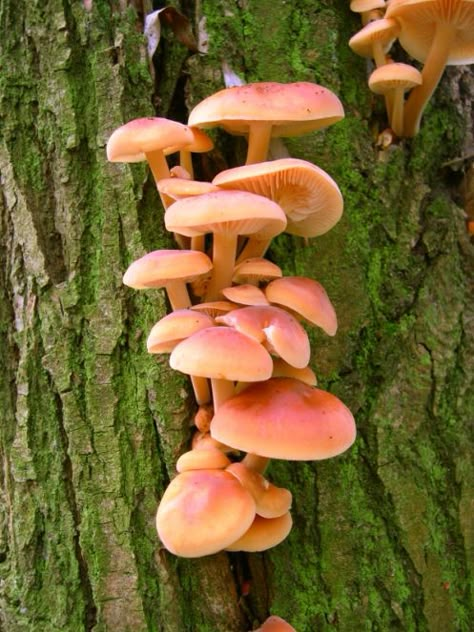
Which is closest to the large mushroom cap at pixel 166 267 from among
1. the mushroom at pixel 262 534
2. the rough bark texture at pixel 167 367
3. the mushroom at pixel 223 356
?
the mushroom at pixel 223 356

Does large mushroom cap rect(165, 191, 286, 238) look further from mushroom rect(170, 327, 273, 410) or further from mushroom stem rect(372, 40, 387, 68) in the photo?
mushroom stem rect(372, 40, 387, 68)

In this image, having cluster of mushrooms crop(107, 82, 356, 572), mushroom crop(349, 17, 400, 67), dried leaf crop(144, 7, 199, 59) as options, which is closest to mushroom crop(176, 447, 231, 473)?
cluster of mushrooms crop(107, 82, 356, 572)

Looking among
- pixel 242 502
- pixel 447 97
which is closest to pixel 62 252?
pixel 242 502

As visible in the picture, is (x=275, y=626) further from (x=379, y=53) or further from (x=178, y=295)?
(x=379, y=53)

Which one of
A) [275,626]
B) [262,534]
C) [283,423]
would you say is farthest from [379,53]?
[275,626]

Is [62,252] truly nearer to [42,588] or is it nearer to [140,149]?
[140,149]

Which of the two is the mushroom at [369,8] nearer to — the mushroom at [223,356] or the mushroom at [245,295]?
the mushroom at [245,295]

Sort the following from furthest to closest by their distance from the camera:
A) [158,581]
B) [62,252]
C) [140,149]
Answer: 1. [62,252]
2. [158,581]
3. [140,149]
